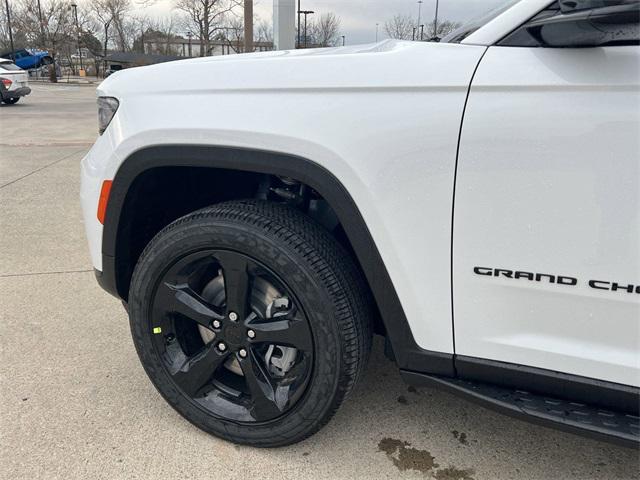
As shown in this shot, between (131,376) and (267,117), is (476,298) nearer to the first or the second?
(267,117)

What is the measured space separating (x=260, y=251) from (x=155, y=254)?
0.42 meters

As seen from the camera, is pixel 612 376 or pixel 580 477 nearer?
pixel 612 376

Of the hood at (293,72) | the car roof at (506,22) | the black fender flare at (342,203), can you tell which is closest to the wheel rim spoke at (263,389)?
the black fender flare at (342,203)

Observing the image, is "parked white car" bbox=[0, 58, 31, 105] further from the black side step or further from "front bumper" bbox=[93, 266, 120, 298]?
the black side step

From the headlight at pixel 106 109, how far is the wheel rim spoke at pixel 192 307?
0.69 metres

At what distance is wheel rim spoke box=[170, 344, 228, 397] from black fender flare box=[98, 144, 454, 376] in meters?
0.65

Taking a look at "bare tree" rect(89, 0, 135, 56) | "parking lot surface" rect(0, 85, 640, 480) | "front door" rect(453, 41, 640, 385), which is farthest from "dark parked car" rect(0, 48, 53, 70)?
"front door" rect(453, 41, 640, 385)

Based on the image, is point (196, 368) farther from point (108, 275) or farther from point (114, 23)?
point (114, 23)

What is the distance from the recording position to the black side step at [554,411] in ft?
4.81

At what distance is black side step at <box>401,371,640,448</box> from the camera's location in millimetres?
1465

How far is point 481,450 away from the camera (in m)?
2.06

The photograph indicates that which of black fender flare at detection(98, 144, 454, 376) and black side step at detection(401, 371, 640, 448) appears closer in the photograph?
black side step at detection(401, 371, 640, 448)

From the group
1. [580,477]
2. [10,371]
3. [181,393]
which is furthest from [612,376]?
[10,371]

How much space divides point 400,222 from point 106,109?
1261 mm
